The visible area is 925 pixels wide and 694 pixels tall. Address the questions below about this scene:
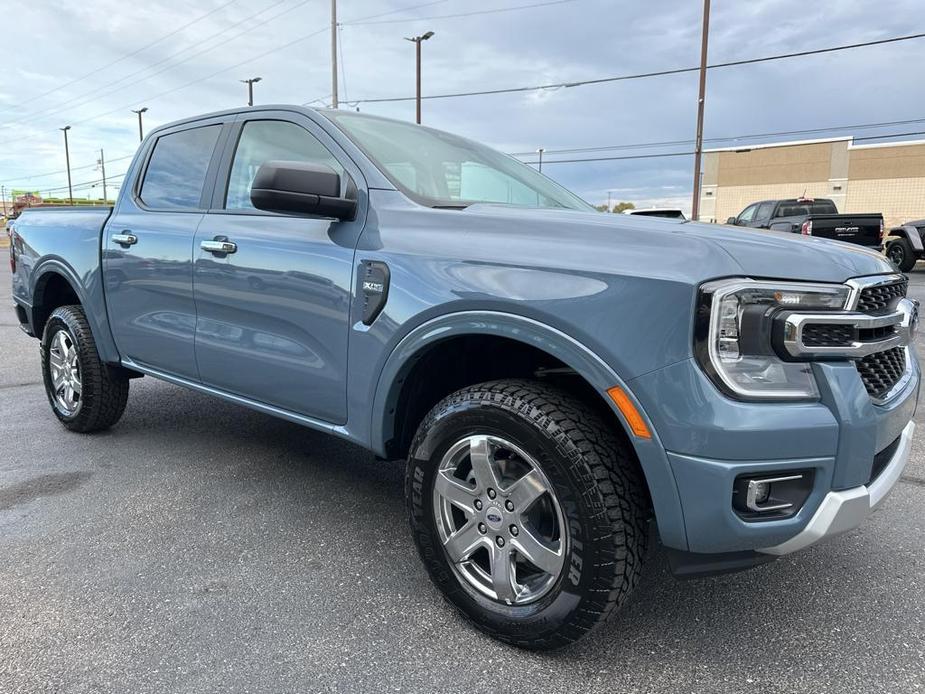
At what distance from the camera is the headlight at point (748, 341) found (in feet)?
5.96

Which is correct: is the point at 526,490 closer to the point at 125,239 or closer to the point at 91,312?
the point at 125,239

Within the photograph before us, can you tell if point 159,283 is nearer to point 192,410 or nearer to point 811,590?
point 192,410

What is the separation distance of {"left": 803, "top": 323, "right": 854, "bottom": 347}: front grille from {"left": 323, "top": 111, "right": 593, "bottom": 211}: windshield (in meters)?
1.39

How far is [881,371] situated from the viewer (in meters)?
2.09

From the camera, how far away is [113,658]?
7.18 ft

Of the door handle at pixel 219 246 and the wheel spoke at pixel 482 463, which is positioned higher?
the door handle at pixel 219 246

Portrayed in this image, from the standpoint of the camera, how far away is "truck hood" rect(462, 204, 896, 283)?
1869mm

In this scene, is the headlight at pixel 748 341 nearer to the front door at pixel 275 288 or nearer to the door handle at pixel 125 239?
the front door at pixel 275 288

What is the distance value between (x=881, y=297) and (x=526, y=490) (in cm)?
121

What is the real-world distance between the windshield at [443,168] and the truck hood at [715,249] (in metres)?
0.73

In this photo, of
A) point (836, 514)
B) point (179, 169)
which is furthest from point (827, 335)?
point (179, 169)

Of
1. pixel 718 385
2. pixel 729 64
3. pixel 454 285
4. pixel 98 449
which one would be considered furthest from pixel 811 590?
pixel 729 64

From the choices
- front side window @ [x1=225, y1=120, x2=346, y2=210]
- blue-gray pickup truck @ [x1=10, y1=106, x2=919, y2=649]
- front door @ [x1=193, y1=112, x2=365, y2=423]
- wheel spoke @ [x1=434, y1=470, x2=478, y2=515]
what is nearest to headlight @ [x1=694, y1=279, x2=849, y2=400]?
blue-gray pickup truck @ [x1=10, y1=106, x2=919, y2=649]

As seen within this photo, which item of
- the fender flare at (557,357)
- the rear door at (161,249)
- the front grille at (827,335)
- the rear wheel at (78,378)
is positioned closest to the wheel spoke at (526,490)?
the fender flare at (557,357)
